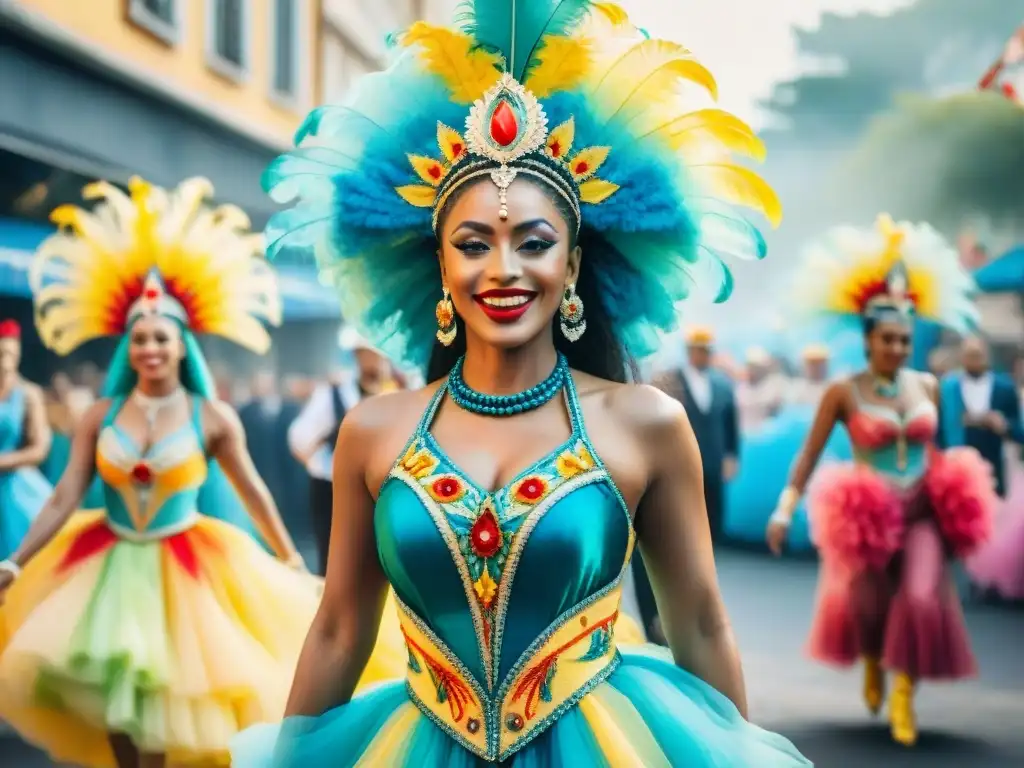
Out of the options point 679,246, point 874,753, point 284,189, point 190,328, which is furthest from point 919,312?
point 284,189

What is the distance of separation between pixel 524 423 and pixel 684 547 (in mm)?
352

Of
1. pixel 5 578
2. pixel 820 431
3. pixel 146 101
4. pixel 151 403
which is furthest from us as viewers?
pixel 146 101

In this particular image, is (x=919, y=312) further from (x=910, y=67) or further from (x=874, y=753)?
(x=910, y=67)

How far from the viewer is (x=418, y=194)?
7.05ft

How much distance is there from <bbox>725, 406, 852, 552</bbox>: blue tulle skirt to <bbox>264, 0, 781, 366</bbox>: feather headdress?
7.98 metres

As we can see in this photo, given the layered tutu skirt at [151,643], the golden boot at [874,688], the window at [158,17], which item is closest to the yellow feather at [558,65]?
the layered tutu skirt at [151,643]

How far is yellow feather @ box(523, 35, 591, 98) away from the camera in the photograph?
2.09 m

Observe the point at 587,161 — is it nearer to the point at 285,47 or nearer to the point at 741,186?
the point at 741,186

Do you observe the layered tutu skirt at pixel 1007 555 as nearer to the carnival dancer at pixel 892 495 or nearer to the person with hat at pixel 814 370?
the person with hat at pixel 814 370

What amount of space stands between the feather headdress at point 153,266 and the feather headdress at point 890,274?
2512 mm

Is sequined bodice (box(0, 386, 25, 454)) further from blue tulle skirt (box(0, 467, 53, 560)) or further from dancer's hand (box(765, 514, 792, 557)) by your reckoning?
dancer's hand (box(765, 514, 792, 557))

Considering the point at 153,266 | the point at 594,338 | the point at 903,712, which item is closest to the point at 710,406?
the point at 903,712

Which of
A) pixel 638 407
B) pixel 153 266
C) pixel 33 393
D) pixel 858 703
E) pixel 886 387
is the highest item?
pixel 153 266

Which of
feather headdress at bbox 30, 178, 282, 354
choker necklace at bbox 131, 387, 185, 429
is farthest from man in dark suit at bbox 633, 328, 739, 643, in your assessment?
choker necklace at bbox 131, 387, 185, 429
